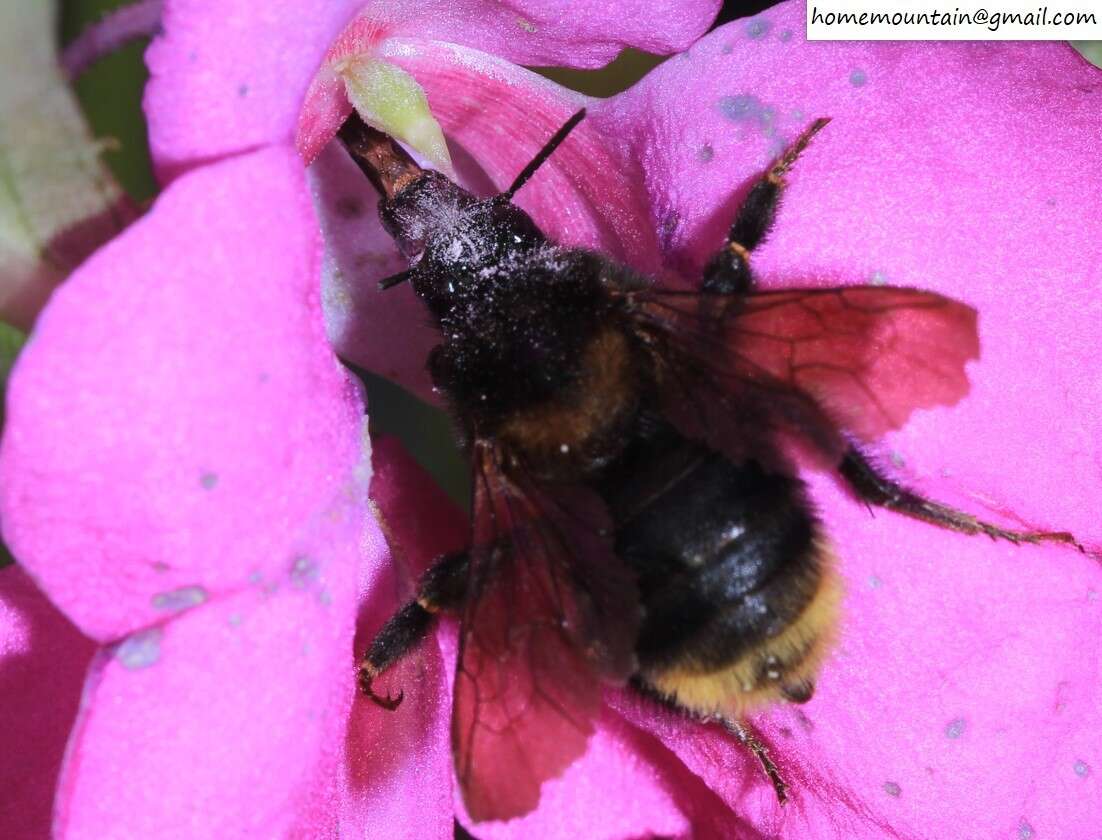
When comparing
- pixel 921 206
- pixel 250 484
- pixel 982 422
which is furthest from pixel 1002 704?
pixel 250 484

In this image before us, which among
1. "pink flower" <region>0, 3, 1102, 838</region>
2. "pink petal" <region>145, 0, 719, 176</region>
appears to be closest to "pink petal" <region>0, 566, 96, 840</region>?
"pink flower" <region>0, 3, 1102, 838</region>

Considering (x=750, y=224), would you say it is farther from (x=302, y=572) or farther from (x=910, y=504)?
(x=302, y=572)

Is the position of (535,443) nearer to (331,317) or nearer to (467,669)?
(467,669)

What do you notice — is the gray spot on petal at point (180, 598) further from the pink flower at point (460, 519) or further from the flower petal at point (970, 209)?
the flower petal at point (970, 209)

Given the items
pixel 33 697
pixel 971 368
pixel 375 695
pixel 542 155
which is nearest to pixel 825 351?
pixel 971 368

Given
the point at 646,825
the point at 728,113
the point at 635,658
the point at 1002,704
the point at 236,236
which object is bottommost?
the point at 646,825

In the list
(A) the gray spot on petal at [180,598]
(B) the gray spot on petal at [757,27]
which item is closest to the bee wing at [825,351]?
→ (B) the gray spot on petal at [757,27]
